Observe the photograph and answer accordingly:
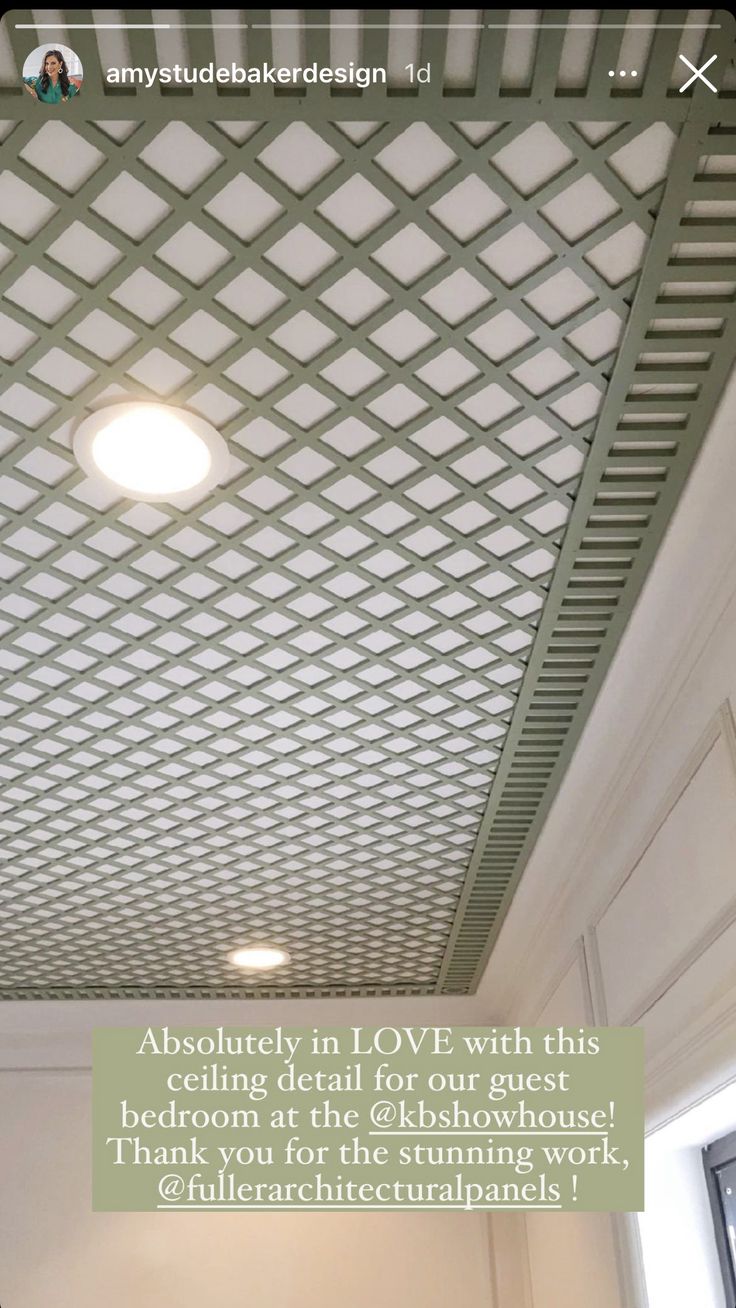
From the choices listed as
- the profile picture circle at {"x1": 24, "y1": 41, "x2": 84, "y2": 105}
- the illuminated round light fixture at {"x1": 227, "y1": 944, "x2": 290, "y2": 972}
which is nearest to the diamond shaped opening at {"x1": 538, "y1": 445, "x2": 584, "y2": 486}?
the profile picture circle at {"x1": 24, "y1": 41, "x2": 84, "y2": 105}

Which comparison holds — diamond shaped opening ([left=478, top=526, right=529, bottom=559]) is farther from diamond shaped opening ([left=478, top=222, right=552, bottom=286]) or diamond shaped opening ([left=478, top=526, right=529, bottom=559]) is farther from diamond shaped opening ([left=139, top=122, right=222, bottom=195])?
diamond shaped opening ([left=139, top=122, right=222, bottom=195])

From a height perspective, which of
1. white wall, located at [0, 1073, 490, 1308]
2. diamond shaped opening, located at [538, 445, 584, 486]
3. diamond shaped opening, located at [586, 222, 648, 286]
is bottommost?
white wall, located at [0, 1073, 490, 1308]

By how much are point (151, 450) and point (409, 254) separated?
319 millimetres

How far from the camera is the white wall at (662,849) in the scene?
115cm

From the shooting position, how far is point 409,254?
84 centimetres

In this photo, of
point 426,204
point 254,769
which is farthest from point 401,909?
point 426,204

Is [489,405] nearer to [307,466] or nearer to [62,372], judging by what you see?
[307,466]

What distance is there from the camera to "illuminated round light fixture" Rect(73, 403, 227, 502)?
98cm

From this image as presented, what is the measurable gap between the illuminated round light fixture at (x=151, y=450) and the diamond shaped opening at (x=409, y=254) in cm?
24

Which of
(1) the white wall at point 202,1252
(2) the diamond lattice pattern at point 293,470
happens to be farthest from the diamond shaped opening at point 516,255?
(1) the white wall at point 202,1252

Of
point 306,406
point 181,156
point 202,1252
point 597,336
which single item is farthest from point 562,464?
point 202,1252

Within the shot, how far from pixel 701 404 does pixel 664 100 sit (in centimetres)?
31
